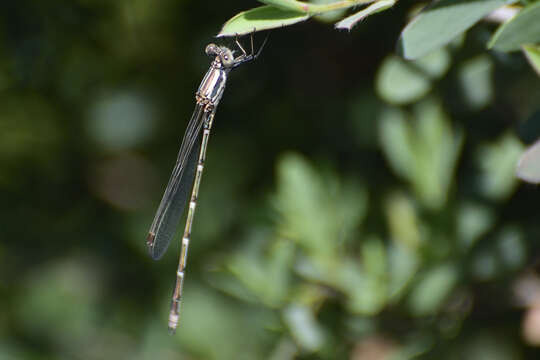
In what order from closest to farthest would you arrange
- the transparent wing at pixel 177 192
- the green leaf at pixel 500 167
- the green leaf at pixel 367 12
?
the green leaf at pixel 367 12 → the green leaf at pixel 500 167 → the transparent wing at pixel 177 192

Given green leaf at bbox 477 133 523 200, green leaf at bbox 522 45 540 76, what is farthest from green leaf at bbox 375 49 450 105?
green leaf at bbox 522 45 540 76

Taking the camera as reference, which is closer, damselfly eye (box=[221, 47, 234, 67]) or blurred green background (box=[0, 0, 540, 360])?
blurred green background (box=[0, 0, 540, 360])

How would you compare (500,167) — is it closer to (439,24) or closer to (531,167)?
(531,167)

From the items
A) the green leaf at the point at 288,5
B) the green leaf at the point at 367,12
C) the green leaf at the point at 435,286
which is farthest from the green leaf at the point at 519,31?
the green leaf at the point at 435,286

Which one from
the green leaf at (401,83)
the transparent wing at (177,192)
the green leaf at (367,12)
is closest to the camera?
the green leaf at (367,12)

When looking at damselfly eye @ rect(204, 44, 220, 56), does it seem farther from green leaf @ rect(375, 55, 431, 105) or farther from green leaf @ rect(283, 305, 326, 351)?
green leaf @ rect(283, 305, 326, 351)

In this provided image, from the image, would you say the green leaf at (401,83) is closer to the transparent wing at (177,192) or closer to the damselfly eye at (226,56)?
the damselfly eye at (226,56)

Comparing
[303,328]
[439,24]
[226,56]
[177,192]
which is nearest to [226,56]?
[226,56]
